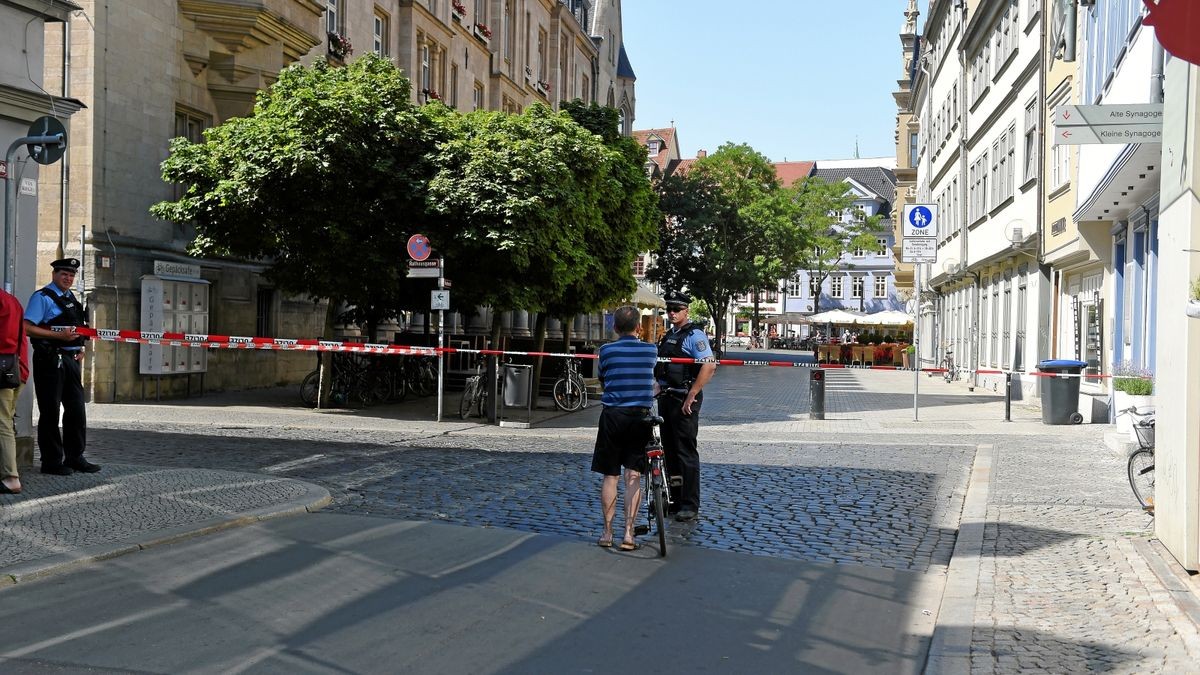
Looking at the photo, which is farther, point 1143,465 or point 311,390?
point 311,390

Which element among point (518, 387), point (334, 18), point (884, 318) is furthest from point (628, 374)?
point (884, 318)

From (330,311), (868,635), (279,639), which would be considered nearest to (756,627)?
(868,635)

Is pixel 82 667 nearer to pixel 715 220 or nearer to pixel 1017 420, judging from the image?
pixel 1017 420

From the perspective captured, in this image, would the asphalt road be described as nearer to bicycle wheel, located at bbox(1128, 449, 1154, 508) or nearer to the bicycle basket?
bicycle wheel, located at bbox(1128, 449, 1154, 508)

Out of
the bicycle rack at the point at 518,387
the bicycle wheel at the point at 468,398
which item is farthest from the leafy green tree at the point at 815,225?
the bicycle wheel at the point at 468,398

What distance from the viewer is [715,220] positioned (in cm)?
5647

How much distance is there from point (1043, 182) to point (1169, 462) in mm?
18198

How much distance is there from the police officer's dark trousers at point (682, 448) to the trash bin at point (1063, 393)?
11794 mm

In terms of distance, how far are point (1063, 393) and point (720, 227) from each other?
38562 millimetres

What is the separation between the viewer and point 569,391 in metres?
22.3

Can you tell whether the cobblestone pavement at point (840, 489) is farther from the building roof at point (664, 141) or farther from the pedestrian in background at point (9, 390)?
the building roof at point (664, 141)

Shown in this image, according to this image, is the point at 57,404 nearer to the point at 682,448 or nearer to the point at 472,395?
the point at 682,448

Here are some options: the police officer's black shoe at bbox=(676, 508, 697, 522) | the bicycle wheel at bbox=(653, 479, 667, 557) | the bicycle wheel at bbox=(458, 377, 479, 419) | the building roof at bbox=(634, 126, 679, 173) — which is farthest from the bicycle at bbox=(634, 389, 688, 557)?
the building roof at bbox=(634, 126, 679, 173)

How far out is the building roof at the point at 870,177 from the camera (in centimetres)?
11500
